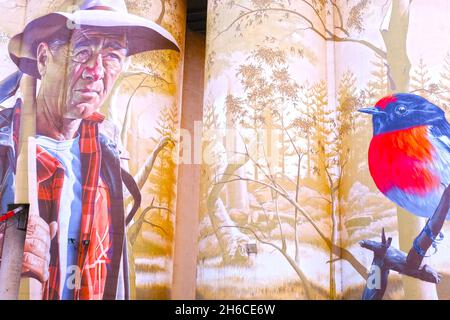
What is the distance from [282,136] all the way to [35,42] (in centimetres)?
476

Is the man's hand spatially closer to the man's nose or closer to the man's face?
the man's face

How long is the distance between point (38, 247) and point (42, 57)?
340 cm

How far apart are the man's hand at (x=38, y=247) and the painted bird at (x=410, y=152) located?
520cm

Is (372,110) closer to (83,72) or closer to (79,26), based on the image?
(83,72)

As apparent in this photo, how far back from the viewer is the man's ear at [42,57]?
10.3 metres

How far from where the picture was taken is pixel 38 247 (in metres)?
9.24

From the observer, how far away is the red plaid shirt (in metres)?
9.12

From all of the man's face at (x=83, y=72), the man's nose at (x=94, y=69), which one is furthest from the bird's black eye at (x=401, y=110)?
the man's nose at (x=94, y=69)

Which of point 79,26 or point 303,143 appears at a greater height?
point 79,26

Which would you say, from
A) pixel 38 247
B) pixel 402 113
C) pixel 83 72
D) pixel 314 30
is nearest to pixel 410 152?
pixel 402 113

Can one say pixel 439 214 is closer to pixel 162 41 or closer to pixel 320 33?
pixel 320 33

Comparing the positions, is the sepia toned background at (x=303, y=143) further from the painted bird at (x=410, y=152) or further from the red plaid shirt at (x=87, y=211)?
the red plaid shirt at (x=87, y=211)

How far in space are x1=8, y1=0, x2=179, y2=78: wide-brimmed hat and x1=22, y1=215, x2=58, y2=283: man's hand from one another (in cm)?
272
